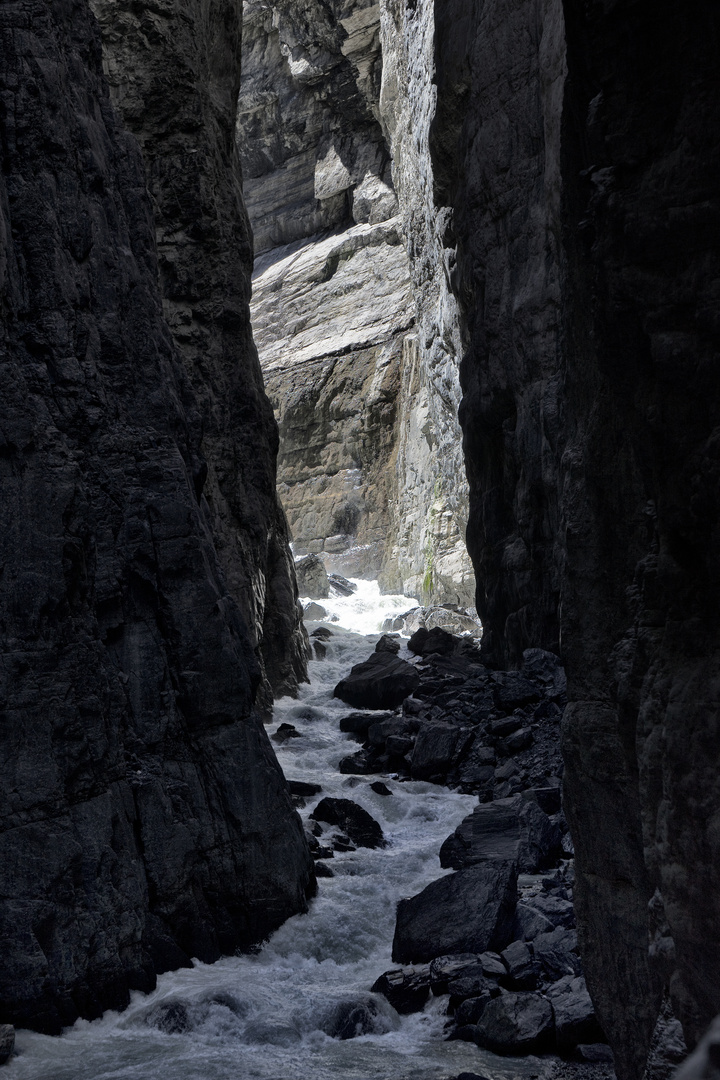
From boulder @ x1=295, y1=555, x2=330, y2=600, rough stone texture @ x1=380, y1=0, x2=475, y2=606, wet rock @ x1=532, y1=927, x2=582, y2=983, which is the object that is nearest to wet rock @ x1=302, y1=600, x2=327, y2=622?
boulder @ x1=295, y1=555, x2=330, y2=600

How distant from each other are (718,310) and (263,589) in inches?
747

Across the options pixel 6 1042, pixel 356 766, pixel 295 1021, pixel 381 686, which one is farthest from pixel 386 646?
pixel 6 1042

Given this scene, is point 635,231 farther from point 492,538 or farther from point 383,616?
point 383,616

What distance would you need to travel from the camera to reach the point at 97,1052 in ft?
24.6

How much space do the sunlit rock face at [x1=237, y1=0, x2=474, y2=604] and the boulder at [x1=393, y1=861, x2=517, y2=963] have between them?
26850mm

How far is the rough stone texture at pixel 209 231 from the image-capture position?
17484mm

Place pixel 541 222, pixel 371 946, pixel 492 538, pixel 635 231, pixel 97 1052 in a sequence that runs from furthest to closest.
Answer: pixel 492 538 → pixel 541 222 → pixel 371 946 → pixel 97 1052 → pixel 635 231

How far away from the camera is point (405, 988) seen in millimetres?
8516

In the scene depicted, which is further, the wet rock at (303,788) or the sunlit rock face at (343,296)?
the sunlit rock face at (343,296)

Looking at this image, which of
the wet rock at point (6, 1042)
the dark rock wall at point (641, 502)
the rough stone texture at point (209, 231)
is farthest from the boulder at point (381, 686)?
the dark rock wall at point (641, 502)

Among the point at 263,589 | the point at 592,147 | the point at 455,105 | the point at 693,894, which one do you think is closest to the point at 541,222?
the point at 455,105

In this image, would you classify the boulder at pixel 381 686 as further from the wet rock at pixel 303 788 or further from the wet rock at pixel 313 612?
the wet rock at pixel 313 612

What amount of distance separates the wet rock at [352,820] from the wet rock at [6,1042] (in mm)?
6137

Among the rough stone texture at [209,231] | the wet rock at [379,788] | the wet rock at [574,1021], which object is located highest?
the rough stone texture at [209,231]
